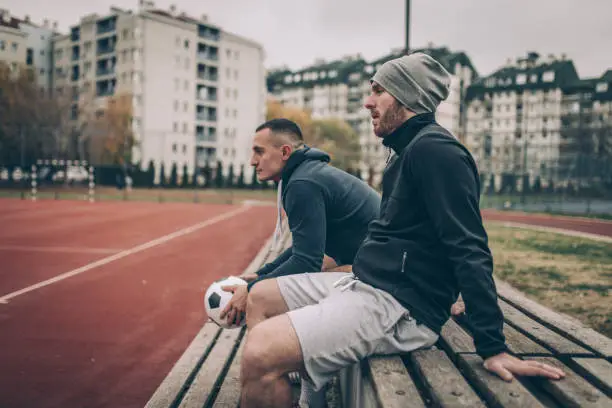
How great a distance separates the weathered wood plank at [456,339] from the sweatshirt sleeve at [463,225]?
0.89 ft

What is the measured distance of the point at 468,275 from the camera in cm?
222

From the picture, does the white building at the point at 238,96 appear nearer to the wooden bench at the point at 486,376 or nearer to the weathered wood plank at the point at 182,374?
the weathered wood plank at the point at 182,374

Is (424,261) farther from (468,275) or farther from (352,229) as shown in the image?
(352,229)

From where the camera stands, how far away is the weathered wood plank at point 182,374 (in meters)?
3.48

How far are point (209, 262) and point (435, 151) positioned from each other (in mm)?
8162

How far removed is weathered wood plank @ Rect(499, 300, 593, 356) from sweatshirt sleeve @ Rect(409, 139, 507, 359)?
0.51 meters

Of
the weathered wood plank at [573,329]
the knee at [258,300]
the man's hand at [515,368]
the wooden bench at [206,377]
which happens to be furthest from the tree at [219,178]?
the man's hand at [515,368]

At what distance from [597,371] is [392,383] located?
78 cm

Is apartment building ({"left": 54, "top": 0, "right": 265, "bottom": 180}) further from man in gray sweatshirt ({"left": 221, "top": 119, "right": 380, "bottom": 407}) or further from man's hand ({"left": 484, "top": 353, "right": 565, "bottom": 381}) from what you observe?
man's hand ({"left": 484, "top": 353, "right": 565, "bottom": 381})

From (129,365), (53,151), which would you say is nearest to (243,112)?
(53,151)

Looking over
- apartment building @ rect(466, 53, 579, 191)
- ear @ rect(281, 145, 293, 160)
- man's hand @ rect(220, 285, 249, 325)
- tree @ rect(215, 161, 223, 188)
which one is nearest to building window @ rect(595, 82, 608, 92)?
apartment building @ rect(466, 53, 579, 191)

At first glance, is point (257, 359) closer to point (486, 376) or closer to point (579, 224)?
point (486, 376)

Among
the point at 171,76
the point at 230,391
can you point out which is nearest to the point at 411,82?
the point at 230,391

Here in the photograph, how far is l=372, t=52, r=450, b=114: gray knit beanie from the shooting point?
2693 millimetres
